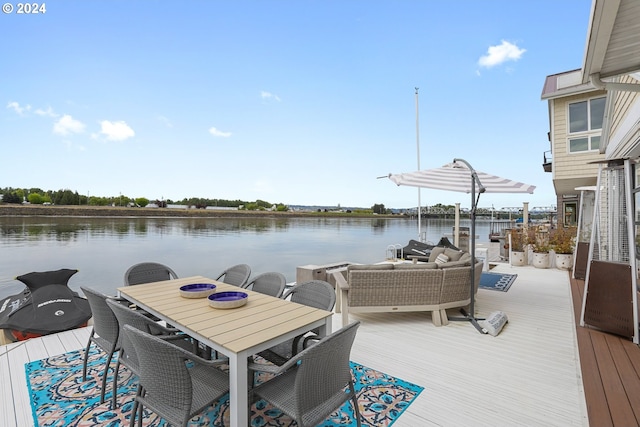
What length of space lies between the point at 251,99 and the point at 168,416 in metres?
12.4

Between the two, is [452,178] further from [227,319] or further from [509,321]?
[227,319]

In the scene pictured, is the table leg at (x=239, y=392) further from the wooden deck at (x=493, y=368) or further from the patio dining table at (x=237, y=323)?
the wooden deck at (x=493, y=368)

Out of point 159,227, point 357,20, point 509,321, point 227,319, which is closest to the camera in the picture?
point 227,319

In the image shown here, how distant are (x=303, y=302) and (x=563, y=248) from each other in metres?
8.07

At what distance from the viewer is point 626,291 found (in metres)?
3.16

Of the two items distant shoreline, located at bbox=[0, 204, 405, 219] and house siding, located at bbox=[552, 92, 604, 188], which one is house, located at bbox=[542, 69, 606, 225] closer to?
house siding, located at bbox=[552, 92, 604, 188]

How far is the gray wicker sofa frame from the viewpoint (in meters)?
3.64

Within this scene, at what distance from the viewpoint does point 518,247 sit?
8523mm

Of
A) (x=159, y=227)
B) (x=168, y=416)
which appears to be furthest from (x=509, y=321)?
(x=159, y=227)

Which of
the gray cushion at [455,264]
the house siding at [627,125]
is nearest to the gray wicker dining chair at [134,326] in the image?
A: the gray cushion at [455,264]

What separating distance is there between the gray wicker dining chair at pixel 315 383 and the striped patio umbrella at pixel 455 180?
10.7ft

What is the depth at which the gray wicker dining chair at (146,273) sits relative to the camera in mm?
3438

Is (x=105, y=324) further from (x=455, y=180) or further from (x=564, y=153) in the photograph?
(x=564, y=153)

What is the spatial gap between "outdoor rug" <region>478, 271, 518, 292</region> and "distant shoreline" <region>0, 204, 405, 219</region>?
13217 mm
